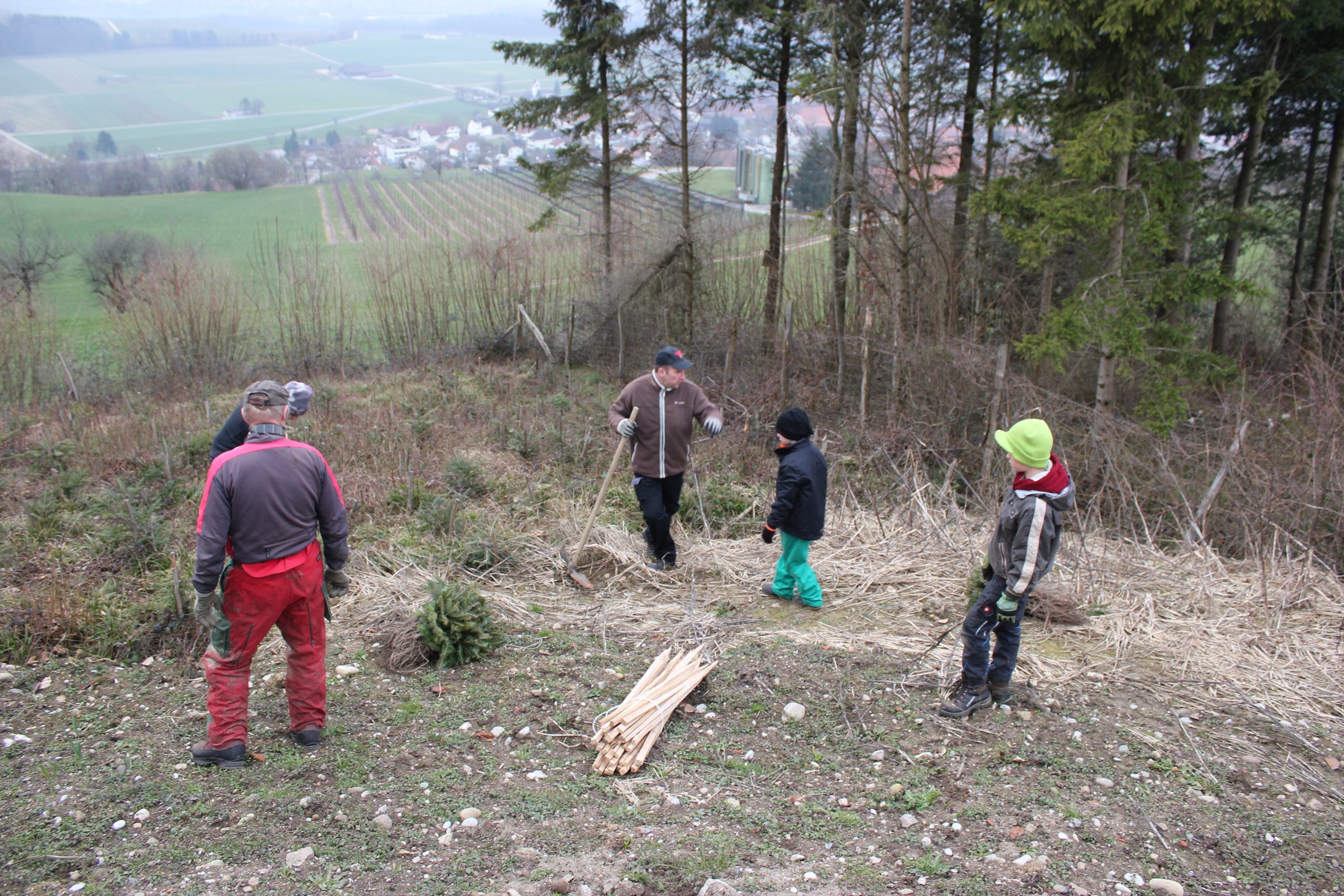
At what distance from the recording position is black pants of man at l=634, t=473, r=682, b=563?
570 cm

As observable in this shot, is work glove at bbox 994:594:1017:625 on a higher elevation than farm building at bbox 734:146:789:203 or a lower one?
lower

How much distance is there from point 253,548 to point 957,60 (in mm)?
14499

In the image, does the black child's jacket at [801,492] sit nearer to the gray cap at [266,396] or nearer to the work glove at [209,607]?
the gray cap at [266,396]

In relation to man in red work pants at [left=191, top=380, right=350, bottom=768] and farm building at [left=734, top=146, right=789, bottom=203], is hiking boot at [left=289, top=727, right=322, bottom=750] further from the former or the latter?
farm building at [left=734, top=146, right=789, bottom=203]

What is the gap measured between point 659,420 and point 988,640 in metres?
2.57

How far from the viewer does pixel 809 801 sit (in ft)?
11.4

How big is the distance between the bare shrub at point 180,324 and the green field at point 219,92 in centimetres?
3782

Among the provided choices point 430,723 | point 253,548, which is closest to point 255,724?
point 430,723

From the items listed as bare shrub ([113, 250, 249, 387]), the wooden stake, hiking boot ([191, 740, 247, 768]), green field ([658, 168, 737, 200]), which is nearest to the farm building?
green field ([658, 168, 737, 200])

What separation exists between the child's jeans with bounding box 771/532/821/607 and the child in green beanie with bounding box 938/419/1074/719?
4.48 feet

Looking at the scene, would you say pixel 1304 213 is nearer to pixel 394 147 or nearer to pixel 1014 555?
pixel 1014 555

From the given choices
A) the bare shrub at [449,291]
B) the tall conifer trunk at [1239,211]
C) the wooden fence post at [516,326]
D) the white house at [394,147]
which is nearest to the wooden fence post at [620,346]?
the bare shrub at [449,291]

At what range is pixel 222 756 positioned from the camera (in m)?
3.57

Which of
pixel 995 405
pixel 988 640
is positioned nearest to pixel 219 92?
pixel 995 405
